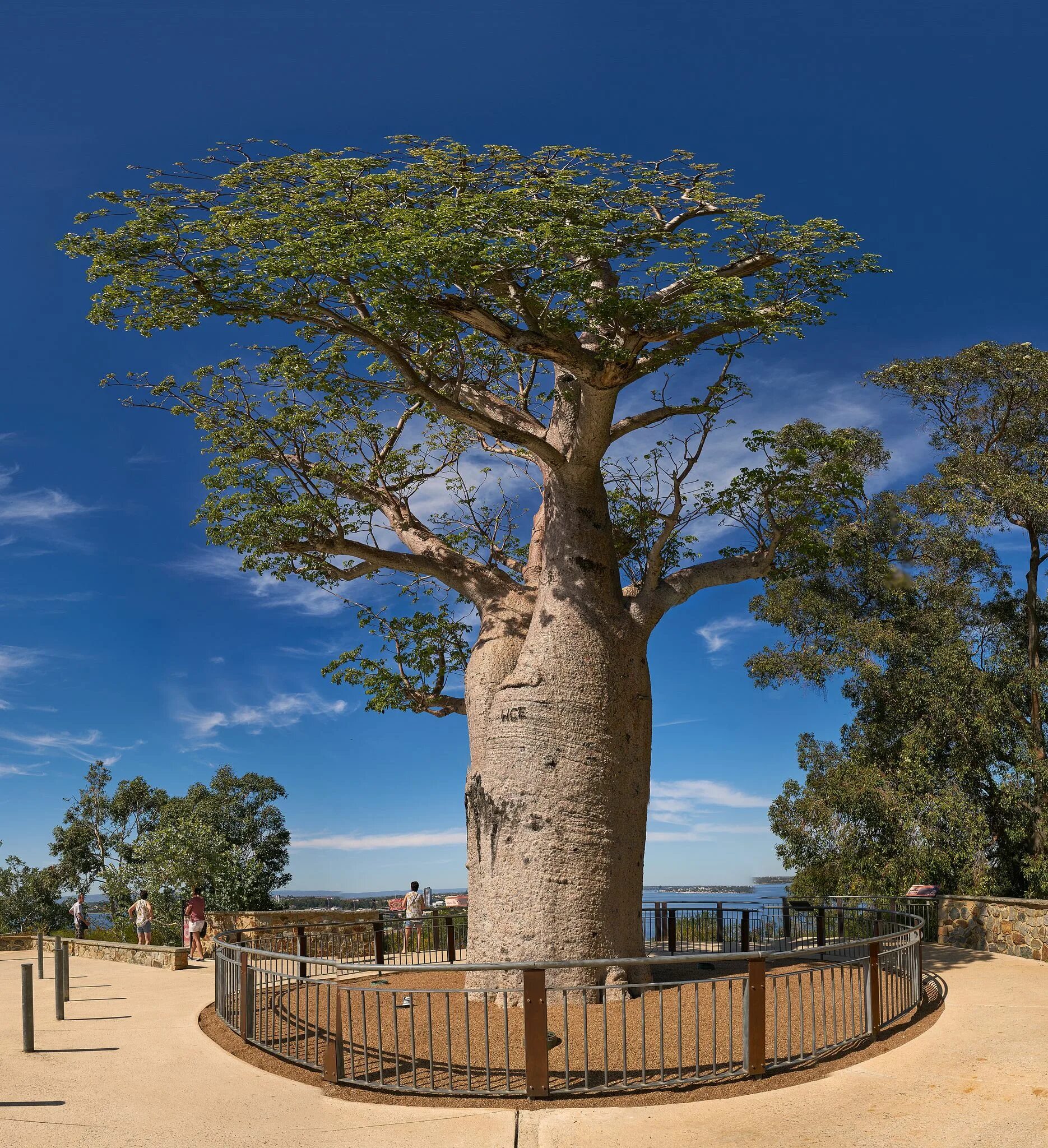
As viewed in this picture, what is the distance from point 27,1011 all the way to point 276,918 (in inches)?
363

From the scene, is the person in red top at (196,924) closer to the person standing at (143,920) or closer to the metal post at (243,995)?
the person standing at (143,920)

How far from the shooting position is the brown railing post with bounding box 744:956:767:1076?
7484 millimetres

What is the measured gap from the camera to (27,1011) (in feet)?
29.7

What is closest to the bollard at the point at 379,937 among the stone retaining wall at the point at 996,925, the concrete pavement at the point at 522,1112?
the concrete pavement at the point at 522,1112

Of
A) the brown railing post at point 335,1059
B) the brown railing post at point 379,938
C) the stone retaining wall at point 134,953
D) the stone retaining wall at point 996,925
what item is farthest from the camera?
the stone retaining wall at point 134,953

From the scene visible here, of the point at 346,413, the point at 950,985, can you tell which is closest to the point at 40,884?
the point at 346,413

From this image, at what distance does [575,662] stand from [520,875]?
2.39 m

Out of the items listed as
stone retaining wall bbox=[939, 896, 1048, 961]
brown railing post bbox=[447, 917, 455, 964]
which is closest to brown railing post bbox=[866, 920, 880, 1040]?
stone retaining wall bbox=[939, 896, 1048, 961]

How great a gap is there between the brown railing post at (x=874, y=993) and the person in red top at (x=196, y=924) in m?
12.2

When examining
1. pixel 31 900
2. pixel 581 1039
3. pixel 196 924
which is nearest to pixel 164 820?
pixel 31 900

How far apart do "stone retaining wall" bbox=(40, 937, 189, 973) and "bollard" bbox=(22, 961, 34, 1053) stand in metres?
6.81

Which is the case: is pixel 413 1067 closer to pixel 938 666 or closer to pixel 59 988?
pixel 59 988

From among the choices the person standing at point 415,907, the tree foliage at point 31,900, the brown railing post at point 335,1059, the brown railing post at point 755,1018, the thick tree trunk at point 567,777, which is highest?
the thick tree trunk at point 567,777

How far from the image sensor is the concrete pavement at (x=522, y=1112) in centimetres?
634
